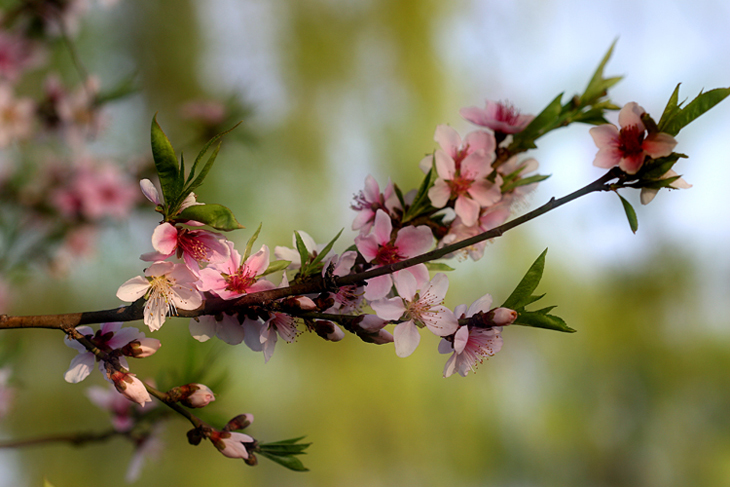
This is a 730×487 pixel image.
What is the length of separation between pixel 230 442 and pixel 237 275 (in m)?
0.17

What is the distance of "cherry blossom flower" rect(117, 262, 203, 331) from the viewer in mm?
386

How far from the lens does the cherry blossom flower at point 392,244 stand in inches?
17.9

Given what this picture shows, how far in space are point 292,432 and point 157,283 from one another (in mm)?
4561

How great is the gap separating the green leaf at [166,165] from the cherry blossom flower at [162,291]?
0.06 metres

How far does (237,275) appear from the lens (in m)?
0.43

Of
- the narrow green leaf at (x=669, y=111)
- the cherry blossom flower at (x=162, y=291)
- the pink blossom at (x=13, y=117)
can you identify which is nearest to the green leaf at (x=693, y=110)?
the narrow green leaf at (x=669, y=111)

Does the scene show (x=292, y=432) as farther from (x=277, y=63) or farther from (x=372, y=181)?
(x=372, y=181)

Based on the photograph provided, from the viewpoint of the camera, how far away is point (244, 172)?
13.9ft

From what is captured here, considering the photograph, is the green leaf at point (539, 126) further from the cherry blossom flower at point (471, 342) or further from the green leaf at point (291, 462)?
the green leaf at point (291, 462)

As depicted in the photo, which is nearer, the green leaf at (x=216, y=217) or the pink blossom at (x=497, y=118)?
the green leaf at (x=216, y=217)

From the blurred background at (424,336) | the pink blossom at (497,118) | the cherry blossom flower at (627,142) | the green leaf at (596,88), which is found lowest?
the blurred background at (424,336)

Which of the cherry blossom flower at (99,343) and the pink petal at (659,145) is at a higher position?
the pink petal at (659,145)

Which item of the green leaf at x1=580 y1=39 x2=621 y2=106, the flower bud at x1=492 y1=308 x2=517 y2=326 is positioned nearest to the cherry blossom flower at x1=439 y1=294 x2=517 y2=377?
the flower bud at x1=492 y1=308 x2=517 y2=326

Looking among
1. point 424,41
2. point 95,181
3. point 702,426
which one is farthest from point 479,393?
point 95,181
